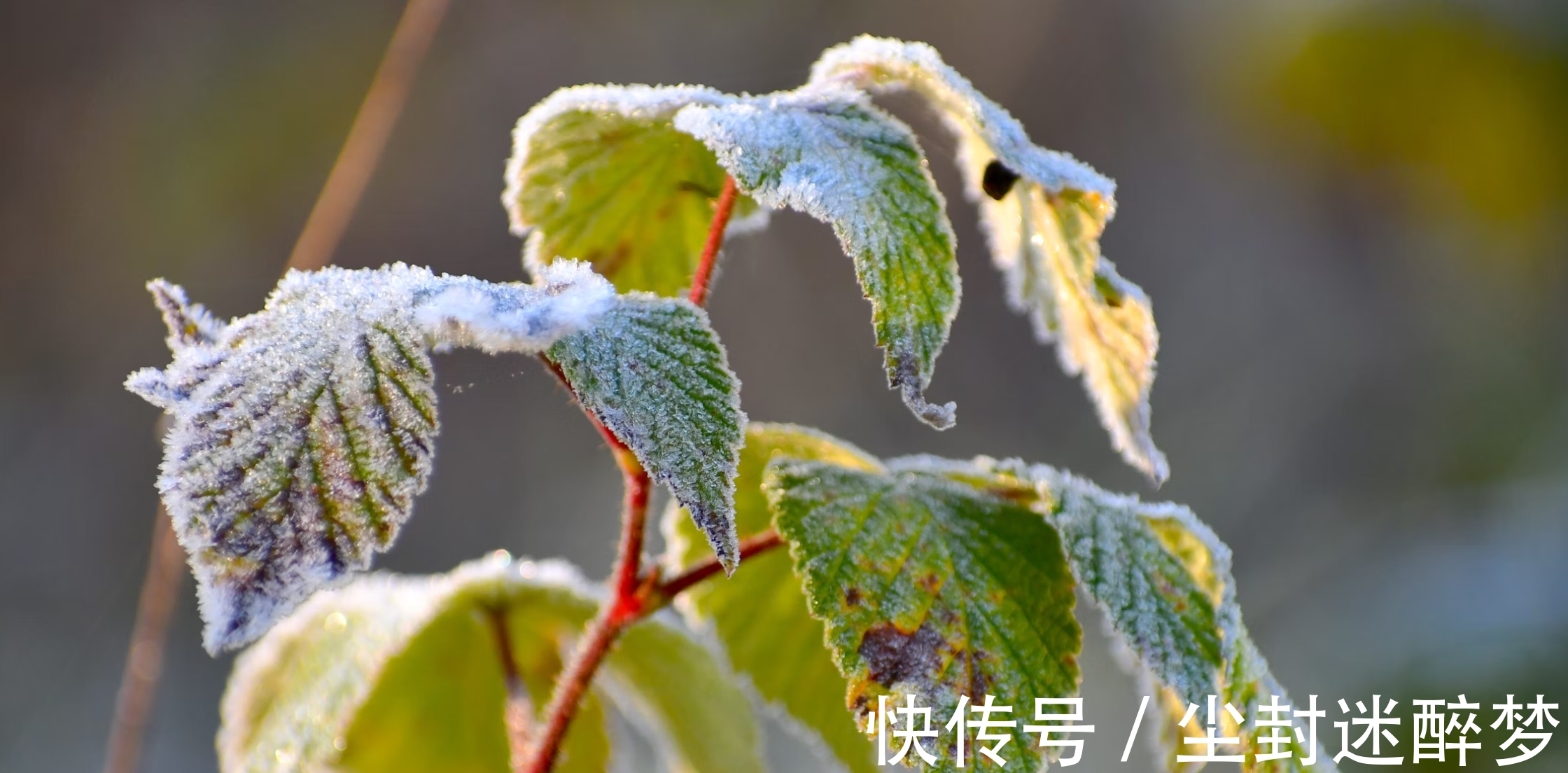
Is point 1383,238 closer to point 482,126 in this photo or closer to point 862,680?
point 482,126

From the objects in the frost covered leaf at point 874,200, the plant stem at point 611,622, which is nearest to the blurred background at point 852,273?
the plant stem at point 611,622

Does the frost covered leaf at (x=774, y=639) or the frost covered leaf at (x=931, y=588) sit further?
the frost covered leaf at (x=774, y=639)

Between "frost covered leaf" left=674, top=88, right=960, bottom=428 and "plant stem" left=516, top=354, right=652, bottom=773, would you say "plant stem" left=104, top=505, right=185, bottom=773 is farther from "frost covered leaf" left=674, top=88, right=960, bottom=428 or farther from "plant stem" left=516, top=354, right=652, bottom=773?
"frost covered leaf" left=674, top=88, right=960, bottom=428

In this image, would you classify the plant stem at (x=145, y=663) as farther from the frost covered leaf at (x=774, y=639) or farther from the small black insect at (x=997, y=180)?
the small black insect at (x=997, y=180)

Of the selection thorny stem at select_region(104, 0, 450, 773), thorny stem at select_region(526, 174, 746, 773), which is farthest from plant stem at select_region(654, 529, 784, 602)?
thorny stem at select_region(104, 0, 450, 773)

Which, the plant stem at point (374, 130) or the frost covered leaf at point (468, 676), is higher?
the plant stem at point (374, 130)
